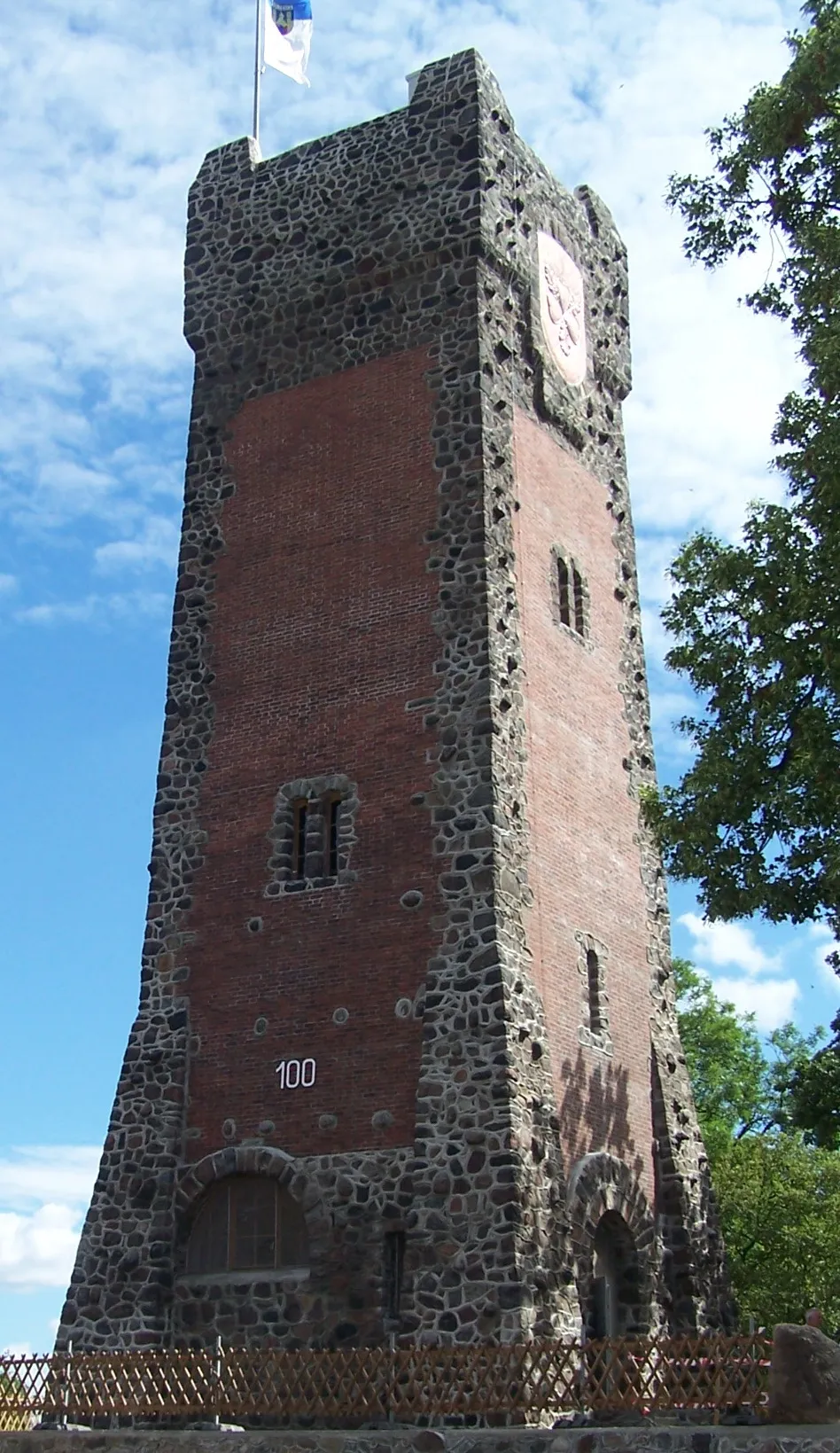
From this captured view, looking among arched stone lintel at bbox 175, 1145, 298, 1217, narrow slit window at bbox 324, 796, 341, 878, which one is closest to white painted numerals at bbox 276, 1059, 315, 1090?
arched stone lintel at bbox 175, 1145, 298, 1217

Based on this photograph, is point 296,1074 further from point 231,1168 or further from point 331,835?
point 331,835

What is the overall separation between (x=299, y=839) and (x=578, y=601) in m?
6.05

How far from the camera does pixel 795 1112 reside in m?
26.7

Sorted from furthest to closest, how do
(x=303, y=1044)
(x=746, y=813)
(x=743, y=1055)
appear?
(x=743, y=1055) < (x=303, y=1044) < (x=746, y=813)

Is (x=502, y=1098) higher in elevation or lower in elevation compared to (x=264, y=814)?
lower

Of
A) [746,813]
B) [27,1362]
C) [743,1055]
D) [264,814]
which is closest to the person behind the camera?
[27,1362]

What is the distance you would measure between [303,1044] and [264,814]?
346 centimetres

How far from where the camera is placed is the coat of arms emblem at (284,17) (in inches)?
1212

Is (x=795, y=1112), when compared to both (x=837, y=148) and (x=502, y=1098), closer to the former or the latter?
(x=502, y=1098)

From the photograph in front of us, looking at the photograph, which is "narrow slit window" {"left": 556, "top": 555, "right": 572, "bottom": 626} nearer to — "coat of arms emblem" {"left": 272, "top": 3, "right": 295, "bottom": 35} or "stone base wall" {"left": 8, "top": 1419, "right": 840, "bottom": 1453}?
"coat of arms emblem" {"left": 272, "top": 3, "right": 295, "bottom": 35}

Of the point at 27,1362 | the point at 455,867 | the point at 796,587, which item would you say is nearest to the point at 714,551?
the point at 796,587

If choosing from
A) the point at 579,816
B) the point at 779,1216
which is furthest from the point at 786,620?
the point at 779,1216

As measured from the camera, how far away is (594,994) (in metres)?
24.4

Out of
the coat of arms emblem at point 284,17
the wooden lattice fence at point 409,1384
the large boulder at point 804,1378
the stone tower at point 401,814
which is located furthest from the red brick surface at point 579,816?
the coat of arms emblem at point 284,17
